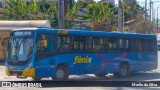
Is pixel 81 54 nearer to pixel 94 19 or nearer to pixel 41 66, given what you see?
pixel 41 66

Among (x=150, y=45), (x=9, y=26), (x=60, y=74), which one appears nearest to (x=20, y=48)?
(x=60, y=74)

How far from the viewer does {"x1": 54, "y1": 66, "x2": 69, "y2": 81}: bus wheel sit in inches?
717

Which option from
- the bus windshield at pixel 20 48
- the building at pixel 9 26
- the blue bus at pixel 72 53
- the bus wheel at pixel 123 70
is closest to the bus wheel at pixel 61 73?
the blue bus at pixel 72 53

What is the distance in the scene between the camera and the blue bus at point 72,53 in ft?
56.6

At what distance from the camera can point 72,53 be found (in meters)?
19.1

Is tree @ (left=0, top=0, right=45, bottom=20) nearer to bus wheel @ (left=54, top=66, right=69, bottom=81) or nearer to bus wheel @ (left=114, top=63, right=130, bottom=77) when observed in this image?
bus wheel @ (left=114, top=63, right=130, bottom=77)

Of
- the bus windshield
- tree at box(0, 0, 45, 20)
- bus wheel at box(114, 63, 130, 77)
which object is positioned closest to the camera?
the bus windshield

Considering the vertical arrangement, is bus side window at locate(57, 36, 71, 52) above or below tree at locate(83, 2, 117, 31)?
below

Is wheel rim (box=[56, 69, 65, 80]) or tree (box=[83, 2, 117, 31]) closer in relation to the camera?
wheel rim (box=[56, 69, 65, 80])

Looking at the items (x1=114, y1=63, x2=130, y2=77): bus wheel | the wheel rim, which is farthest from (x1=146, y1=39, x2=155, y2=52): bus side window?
the wheel rim

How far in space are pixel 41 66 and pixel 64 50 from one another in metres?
1.80

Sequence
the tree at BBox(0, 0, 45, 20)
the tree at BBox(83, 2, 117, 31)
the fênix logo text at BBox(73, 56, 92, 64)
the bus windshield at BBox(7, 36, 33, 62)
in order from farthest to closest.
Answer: the tree at BBox(83, 2, 117, 31)
the tree at BBox(0, 0, 45, 20)
the fênix logo text at BBox(73, 56, 92, 64)
the bus windshield at BBox(7, 36, 33, 62)

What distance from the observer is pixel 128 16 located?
77125mm

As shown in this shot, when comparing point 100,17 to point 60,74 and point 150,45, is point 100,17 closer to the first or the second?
point 150,45
